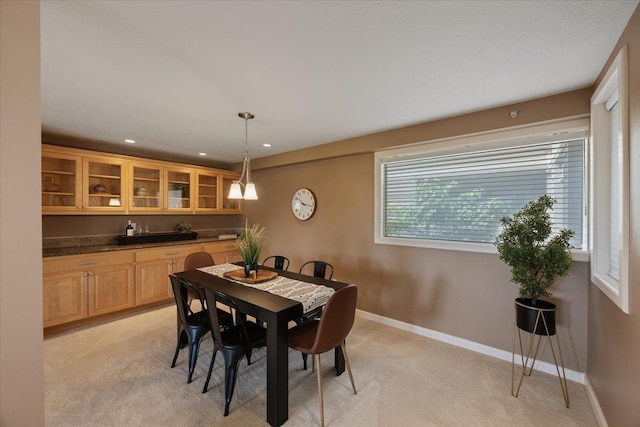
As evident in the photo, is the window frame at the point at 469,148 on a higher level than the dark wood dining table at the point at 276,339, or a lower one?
higher

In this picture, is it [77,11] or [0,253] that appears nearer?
[0,253]

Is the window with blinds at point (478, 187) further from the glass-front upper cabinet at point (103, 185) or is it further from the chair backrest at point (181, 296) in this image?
the glass-front upper cabinet at point (103, 185)

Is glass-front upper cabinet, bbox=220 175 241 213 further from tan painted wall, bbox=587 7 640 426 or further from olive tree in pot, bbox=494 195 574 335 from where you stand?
tan painted wall, bbox=587 7 640 426

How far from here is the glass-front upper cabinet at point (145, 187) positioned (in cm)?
409

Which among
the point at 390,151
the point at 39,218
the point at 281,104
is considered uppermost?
the point at 281,104

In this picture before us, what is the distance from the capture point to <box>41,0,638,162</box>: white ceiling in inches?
54.1

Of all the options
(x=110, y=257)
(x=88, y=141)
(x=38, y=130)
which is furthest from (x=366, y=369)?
(x=88, y=141)

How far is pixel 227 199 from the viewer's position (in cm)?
542

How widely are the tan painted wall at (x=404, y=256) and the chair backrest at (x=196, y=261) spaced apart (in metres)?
1.49

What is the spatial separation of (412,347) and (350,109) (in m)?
2.58

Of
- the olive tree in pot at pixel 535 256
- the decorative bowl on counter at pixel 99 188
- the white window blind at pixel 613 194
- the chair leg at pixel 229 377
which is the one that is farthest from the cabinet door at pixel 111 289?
the white window blind at pixel 613 194

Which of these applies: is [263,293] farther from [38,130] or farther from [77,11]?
[77,11]

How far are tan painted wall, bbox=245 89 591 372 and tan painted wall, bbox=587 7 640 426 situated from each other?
502mm

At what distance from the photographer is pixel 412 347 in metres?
2.88
